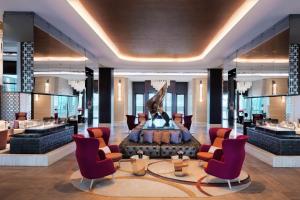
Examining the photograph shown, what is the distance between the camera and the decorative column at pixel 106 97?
15.4m

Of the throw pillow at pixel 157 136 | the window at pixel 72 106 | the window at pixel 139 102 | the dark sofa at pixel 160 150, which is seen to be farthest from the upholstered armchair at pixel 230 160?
the window at pixel 139 102

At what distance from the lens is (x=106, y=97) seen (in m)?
15.4

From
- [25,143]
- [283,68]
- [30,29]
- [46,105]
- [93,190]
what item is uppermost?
[30,29]

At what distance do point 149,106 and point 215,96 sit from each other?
6667mm

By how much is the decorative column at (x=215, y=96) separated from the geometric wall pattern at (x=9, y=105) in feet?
33.7

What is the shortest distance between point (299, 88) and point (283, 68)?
0.67m

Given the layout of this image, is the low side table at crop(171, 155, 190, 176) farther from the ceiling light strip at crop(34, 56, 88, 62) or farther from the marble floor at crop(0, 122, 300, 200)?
the ceiling light strip at crop(34, 56, 88, 62)

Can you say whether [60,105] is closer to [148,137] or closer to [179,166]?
[148,137]

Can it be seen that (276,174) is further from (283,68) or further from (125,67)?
(125,67)

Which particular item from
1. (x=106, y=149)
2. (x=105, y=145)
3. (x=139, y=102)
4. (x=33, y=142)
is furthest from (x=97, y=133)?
(x=139, y=102)

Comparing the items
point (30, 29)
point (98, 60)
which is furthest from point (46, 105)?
point (98, 60)

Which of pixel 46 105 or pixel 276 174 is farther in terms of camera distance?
pixel 46 105

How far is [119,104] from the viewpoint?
733 inches

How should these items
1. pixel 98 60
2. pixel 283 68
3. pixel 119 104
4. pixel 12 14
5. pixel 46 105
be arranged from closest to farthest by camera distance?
pixel 12 14
pixel 283 68
pixel 46 105
pixel 98 60
pixel 119 104
